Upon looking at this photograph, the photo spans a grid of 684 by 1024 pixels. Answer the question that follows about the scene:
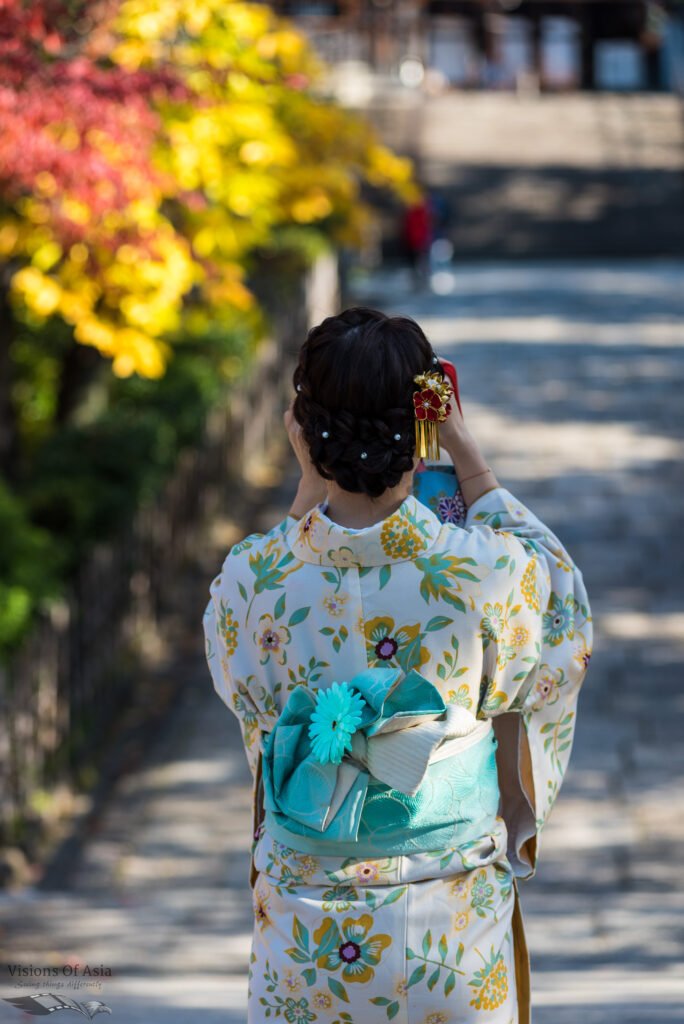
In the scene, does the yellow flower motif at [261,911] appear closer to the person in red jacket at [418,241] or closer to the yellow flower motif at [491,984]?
the yellow flower motif at [491,984]

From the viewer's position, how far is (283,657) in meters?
2.20

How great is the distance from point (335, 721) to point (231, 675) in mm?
221

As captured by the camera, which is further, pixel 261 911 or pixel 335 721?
pixel 261 911

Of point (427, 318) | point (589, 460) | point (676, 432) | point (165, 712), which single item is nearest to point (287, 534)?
point (165, 712)

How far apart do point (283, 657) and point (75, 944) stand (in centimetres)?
288

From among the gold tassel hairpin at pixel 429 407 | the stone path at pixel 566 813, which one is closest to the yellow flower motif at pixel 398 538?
the gold tassel hairpin at pixel 429 407

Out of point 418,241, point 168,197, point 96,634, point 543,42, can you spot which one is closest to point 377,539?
point 168,197

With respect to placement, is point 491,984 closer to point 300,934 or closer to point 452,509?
point 300,934

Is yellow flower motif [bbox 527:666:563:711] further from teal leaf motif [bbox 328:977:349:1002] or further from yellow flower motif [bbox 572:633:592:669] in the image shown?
teal leaf motif [bbox 328:977:349:1002]

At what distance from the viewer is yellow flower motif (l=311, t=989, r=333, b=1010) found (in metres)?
2.17

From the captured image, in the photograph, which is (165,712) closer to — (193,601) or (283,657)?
(193,601)

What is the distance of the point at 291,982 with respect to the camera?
2195 mm

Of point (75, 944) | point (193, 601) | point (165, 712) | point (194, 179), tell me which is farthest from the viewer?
point (193, 601)

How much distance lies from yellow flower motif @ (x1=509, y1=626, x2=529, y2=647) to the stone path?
1.50 m
